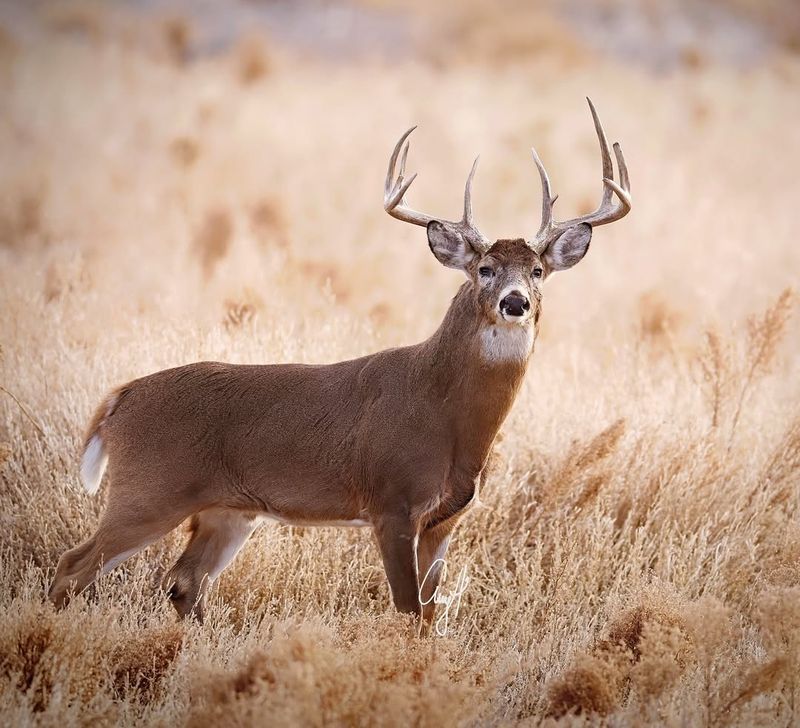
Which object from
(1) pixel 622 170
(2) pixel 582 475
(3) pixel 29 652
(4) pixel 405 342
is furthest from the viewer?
(4) pixel 405 342

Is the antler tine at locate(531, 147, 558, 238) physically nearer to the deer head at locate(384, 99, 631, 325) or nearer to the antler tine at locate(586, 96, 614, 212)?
the deer head at locate(384, 99, 631, 325)

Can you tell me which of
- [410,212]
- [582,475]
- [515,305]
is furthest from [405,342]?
[515,305]

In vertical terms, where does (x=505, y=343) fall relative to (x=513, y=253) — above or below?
below

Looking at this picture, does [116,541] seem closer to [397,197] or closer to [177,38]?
[397,197]

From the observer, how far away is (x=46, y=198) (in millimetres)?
15812

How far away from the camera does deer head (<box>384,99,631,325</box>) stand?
5.31 meters

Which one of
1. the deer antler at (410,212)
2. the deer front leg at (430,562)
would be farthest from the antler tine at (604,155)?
the deer front leg at (430,562)

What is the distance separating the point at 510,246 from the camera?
547cm

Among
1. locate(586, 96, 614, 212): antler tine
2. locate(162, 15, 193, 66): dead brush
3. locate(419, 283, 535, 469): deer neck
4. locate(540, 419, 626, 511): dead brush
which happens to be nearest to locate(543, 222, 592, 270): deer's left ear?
locate(586, 96, 614, 212): antler tine

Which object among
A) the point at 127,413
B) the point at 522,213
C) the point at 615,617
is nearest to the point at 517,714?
the point at 615,617

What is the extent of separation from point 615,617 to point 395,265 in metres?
8.50

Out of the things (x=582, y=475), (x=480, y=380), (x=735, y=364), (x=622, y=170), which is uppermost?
(x=622, y=170)

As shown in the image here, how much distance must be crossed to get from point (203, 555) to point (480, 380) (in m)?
1.67

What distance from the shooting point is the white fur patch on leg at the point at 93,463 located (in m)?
5.63
